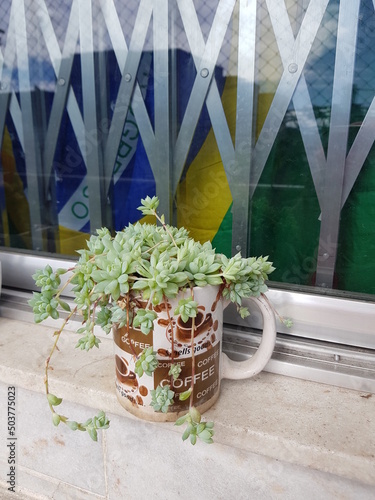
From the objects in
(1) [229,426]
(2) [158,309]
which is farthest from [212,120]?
(1) [229,426]

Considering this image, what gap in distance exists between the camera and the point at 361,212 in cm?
83

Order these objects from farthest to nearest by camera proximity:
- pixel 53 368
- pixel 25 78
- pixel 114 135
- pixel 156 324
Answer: pixel 25 78 < pixel 114 135 < pixel 53 368 < pixel 156 324

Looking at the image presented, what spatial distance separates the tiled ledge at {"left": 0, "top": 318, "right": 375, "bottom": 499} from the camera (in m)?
0.61

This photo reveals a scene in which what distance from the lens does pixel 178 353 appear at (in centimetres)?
59

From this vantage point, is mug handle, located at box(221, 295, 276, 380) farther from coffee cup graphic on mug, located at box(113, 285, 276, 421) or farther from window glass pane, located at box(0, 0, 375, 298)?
window glass pane, located at box(0, 0, 375, 298)

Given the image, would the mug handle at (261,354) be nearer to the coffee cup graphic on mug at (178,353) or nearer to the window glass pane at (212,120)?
the coffee cup graphic on mug at (178,353)

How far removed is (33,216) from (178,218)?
0.49 m

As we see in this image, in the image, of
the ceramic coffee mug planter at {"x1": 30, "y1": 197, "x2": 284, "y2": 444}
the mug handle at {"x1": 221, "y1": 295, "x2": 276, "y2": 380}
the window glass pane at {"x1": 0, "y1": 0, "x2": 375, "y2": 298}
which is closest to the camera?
the ceramic coffee mug planter at {"x1": 30, "y1": 197, "x2": 284, "y2": 444}

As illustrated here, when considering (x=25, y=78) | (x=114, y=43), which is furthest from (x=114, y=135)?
(x=25, y=78)

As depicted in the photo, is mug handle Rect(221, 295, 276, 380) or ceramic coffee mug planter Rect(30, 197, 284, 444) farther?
mug handle Rect(221, 295, 276, 380)

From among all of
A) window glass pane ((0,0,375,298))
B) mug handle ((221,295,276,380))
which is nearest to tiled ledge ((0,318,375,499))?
mug handle ((221,295,276,380))

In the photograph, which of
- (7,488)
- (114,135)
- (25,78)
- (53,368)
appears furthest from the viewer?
(25,78)

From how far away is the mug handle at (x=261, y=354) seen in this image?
653 millimetres

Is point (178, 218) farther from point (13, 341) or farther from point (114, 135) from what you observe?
point (13, 341)
